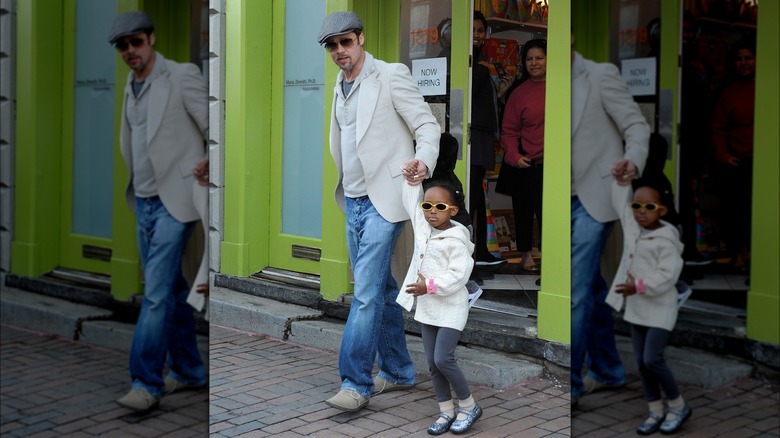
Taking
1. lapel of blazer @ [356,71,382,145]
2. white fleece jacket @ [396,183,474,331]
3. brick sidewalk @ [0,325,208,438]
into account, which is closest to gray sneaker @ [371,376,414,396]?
white fleece jacket @ [396,183,474,331]

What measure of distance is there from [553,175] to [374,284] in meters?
0.90

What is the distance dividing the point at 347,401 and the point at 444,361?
0.48m

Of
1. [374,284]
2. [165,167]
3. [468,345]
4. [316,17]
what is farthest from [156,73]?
[316,17]

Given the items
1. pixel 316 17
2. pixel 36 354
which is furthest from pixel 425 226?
pixel 36 354

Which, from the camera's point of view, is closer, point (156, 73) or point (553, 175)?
point (156, 73)

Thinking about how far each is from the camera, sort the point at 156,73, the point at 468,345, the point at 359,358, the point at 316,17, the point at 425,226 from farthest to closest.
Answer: the point at 316,17 → the point at 468,345 → the point at 359,358 → the point at 425,226 → the point at 156,73

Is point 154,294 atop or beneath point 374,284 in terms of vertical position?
atop

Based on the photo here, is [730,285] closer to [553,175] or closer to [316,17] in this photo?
[553,175]

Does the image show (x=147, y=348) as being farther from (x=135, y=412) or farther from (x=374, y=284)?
(x=374, y=284)

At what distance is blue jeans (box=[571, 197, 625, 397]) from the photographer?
0.57 meters

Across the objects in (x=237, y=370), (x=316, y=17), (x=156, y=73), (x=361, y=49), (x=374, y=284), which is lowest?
(x=237, y=370)

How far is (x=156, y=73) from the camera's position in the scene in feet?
2.13

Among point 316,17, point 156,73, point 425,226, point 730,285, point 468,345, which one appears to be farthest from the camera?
point 316,17

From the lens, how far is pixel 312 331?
4590mm
